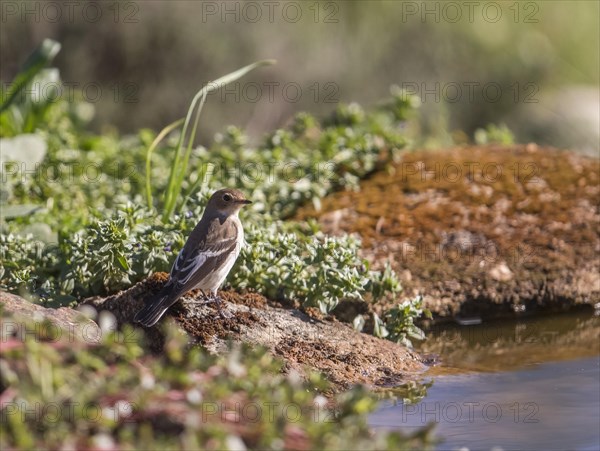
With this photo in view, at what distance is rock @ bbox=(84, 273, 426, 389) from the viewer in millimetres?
5035

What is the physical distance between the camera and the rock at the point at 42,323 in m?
3.54

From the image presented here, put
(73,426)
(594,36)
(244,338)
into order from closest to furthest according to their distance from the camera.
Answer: (73,426) → (244,338) → (594,36)

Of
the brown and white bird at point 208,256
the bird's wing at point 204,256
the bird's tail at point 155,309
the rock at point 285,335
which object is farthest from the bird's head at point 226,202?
the bird's tail at point 155,309

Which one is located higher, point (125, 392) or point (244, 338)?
point (125, 392)

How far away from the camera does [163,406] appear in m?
3.20

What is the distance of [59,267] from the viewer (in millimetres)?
5641

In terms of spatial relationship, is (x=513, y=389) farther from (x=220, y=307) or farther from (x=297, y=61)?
(x=297, y=61)

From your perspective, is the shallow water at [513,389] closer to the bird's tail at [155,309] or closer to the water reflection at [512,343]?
the water reflection at [512,343]

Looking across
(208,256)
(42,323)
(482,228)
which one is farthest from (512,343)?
(42,323)

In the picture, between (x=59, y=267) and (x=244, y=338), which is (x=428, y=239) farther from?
(x=59, y=267)

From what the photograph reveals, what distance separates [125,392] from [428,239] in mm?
3730

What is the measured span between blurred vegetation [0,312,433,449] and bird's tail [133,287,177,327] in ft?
4.63

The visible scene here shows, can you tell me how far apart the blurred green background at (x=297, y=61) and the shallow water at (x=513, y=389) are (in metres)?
5.54

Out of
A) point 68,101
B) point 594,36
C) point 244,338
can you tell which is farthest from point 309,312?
point 594,36
